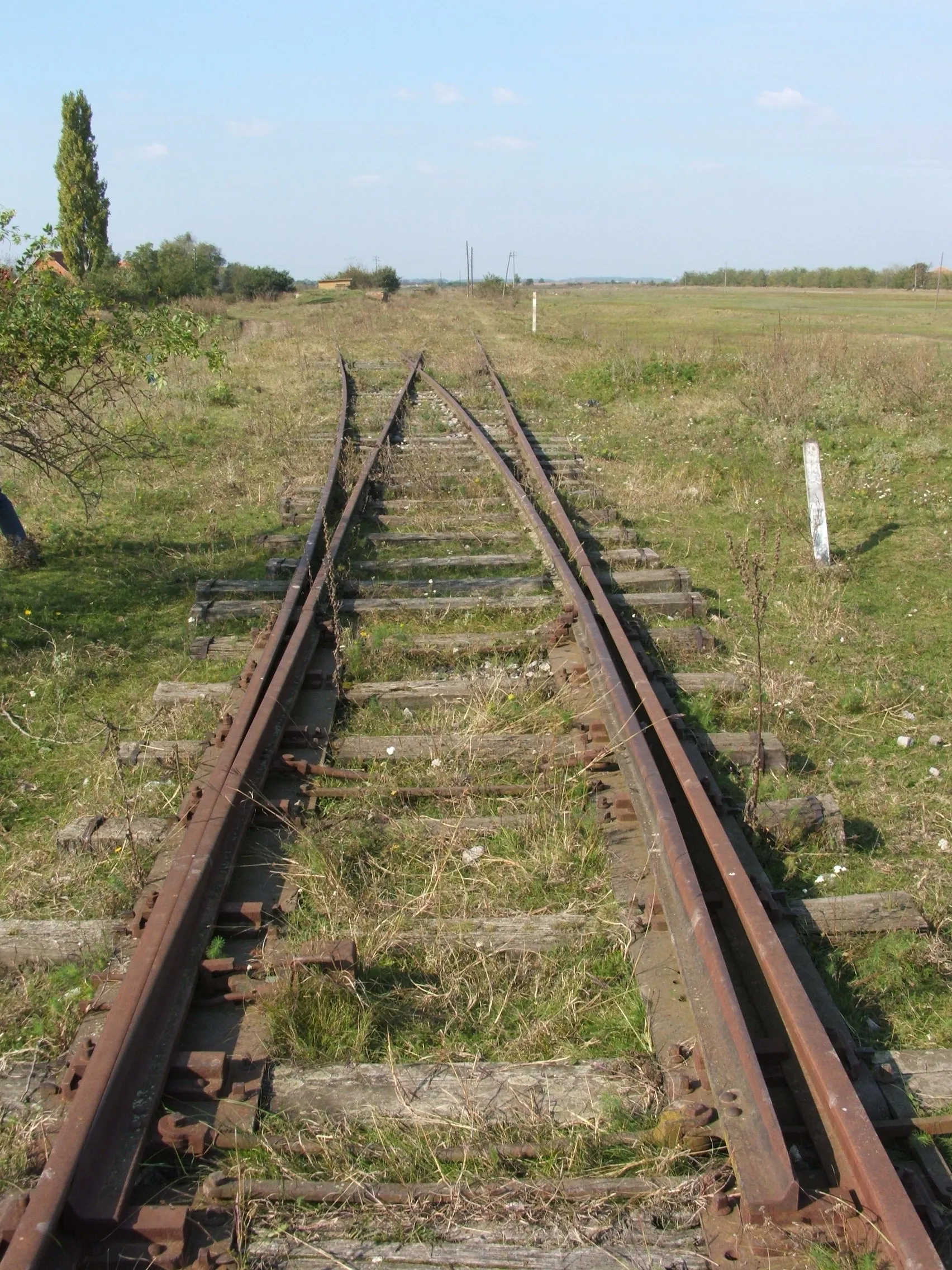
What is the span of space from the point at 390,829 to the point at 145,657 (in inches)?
94.5

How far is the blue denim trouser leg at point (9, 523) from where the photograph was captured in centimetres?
698

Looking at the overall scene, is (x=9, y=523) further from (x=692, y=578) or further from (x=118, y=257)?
(x=118, y=257)

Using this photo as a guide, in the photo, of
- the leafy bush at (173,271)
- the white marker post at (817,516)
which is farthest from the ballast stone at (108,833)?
the leafy bush at (173,271)

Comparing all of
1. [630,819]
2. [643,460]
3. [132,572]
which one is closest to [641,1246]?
[630,819]

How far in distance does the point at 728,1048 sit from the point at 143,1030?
143cm

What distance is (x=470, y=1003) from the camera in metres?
2.88

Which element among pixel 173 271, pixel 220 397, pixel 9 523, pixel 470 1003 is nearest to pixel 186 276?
pixel 173 271

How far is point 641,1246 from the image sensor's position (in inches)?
83.7

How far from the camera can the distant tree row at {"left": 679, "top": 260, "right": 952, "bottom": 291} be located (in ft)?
202

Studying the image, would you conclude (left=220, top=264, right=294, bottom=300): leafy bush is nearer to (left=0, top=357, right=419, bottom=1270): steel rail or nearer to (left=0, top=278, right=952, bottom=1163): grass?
(left=0, top=278, right=952, bottom=1163): grass

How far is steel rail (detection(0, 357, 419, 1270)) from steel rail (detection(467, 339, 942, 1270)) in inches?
59.3

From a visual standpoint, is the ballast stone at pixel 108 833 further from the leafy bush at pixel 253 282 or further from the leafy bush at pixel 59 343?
the leafy bush at pixel 253 282

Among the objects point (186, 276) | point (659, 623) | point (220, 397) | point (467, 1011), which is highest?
point (186, 276)

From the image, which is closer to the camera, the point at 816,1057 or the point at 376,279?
the point at 816,1057
